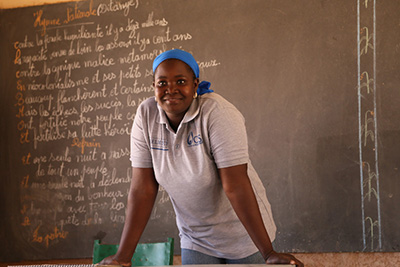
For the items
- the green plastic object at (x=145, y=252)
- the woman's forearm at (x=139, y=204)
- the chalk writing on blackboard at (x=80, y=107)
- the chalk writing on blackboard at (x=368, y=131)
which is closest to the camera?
the woman's forearm at (x=139, y=204)

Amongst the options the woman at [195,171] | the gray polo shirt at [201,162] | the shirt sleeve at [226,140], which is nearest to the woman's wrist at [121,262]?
the woman at [195,171]

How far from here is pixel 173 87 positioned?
1.56 meters

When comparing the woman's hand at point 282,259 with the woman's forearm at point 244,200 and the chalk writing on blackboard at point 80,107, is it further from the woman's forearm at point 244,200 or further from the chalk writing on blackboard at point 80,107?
the chalk writing on blackboard at point 80,107

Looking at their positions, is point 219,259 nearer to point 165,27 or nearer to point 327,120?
point 327,120

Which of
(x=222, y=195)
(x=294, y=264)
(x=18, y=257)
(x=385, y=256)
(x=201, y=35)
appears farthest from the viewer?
(x=18, y=257)

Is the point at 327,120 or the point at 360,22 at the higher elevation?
the point at 360,22

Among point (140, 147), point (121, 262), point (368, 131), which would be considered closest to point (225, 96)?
point (368, 131)

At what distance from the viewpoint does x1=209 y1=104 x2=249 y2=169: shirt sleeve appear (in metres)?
1.52

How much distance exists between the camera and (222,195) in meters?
1.65

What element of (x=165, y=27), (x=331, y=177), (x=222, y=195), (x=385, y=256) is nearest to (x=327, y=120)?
(x=331, y=177)

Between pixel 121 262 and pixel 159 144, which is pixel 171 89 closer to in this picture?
pixel 159 144

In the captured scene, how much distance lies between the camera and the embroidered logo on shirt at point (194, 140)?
61.3 inches

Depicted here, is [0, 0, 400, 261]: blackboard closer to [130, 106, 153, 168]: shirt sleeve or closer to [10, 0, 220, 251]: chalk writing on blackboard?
[10, 0, 220, 251]: chalk writing on blackboard

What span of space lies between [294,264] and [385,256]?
1.76m
